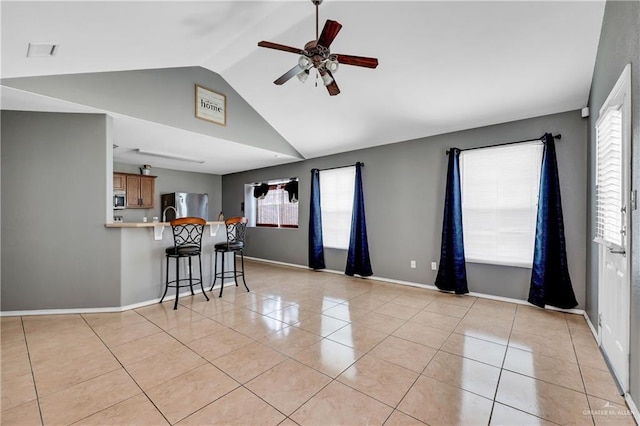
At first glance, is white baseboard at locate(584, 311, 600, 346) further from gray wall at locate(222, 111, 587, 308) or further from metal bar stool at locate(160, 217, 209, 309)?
metal bar stool at locate(160, 217, 209, 309)

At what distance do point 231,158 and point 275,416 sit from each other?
4832 mm

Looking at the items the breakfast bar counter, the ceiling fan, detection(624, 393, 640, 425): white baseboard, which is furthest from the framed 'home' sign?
detection(624, 393, 640, 425): white baseboard

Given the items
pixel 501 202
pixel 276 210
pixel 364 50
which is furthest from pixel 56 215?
pixel 501 202

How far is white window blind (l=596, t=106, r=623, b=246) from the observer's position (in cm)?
197

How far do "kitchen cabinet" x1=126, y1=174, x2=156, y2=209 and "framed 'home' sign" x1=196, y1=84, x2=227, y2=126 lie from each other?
3.01 meters

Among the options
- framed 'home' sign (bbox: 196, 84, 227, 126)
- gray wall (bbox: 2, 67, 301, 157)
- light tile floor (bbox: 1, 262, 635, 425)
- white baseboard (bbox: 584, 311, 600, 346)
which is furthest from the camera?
framed 'home' sign (bbox: 196, 84, 227, 126)

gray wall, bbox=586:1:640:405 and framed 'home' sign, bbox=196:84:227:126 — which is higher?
framed 'home' sign, bbox=196:84:227:126

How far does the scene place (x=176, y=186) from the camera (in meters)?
6.88

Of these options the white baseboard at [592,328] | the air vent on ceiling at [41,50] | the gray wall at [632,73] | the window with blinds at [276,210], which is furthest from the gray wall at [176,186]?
the white baseboard at [592,328]

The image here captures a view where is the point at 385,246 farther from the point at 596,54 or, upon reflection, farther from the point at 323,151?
the point at 596,54

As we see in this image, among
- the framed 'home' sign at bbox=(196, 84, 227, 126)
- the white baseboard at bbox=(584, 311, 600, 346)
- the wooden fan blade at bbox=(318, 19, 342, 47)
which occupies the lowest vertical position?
the white baseboard at bbox=(584, 311, 600, 346)

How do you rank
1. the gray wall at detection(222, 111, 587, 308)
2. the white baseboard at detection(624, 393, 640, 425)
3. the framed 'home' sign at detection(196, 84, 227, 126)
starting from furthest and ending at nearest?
the framed 'home' sign at detection(196, 84, 227, 126) → the gray wall at detection(222, 111, 587, 308) → the white baseboard at detection(624, 393, 640, 425)

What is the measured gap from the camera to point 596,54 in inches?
99.7

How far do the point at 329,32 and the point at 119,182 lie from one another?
18.2 ft
